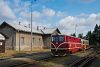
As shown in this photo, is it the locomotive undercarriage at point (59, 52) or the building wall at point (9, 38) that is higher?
the building wall at point (9, 38)

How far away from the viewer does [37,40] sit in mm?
64812

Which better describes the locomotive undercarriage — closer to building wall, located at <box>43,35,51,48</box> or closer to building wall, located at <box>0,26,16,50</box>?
A: building wall, located at <box>0,26,16,50</box>

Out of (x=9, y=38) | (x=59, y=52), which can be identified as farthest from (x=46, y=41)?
(x=59, y=52)

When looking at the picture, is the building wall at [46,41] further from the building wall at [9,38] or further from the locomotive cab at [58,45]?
the locomotive cab at [58,45]

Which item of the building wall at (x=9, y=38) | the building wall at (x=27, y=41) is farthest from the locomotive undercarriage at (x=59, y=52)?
the building wall at (x=27, y=41)

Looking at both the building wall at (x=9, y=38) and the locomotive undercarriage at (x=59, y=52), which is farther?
the building wall at (x=9, y=38)

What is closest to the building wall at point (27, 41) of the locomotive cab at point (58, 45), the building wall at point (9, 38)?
the building wall at point (9, 38)

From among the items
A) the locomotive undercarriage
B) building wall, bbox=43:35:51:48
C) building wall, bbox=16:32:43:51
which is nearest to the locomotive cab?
the locomotive undercarriage

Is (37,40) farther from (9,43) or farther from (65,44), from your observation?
(65,44)

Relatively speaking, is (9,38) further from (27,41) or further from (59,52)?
(59,52)

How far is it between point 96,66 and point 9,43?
33741 mm

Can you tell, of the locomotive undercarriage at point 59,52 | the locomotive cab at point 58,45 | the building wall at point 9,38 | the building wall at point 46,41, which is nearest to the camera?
the locomotive cab at point 58,45

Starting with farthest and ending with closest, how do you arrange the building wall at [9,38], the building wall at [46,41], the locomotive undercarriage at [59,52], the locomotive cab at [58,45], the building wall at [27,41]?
the building wall at [46,41] < the building wall at [27,41] < the building wall at [9,38] < the locomotive undercarriage at [59,52] < the locomotive cab at [58,45]

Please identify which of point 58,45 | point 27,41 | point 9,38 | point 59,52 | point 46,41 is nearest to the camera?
point 58,45
